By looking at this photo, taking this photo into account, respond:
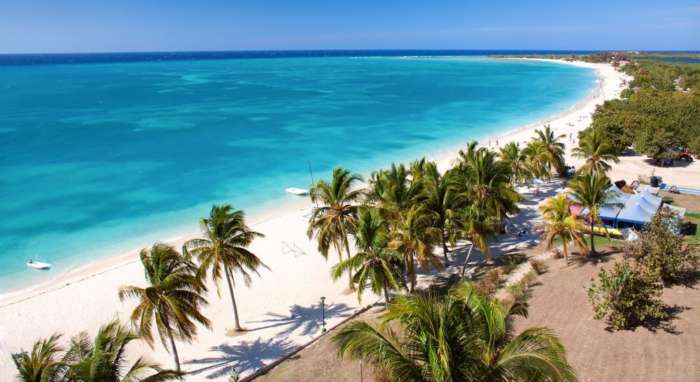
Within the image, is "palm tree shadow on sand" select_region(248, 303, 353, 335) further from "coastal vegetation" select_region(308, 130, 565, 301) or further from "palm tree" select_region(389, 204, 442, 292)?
"palm tree" select_region(389, 204, 442, 292)

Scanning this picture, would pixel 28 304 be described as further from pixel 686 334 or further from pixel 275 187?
pixel 686 334

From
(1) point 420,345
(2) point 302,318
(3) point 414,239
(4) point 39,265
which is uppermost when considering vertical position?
(1) point 420,345

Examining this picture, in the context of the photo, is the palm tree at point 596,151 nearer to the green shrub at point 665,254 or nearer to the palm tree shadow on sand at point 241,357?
the green shrub at point 665,254

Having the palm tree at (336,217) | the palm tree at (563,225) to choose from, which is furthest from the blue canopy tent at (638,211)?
the palm tree at (336,217)

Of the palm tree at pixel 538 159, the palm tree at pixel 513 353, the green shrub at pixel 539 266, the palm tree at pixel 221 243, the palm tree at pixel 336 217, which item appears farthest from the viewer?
the palm tree at pixel 538 159

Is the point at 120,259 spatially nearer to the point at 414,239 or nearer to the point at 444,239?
the point at 414,239

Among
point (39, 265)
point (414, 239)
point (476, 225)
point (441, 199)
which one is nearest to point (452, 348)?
point (414, 239)

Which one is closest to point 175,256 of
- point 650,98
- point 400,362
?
point 400,362
